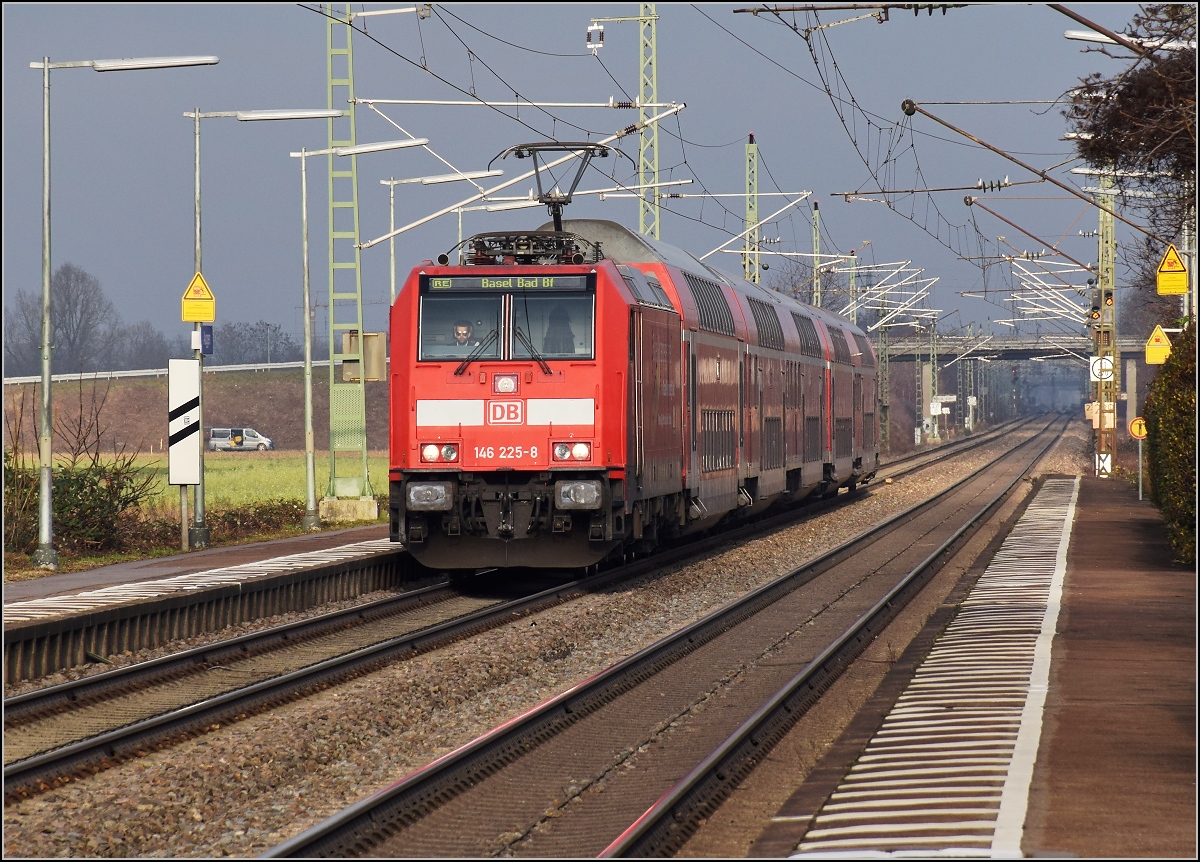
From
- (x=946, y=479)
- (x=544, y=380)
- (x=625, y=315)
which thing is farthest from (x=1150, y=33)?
(x=946, y=479)

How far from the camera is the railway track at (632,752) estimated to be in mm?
8125

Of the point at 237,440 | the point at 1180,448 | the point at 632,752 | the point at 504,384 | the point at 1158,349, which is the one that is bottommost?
the point at 632,752

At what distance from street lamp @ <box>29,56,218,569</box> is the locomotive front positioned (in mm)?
4825

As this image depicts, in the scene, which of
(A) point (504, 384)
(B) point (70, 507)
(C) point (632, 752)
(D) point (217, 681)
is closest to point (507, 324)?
(A) point (504, 384)

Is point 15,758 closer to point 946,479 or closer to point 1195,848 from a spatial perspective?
point 1195,848

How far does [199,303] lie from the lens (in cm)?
2333

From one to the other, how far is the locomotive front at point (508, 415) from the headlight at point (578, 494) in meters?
0.02

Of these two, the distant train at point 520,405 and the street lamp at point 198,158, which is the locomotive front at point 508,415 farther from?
the street lamp at point 198,158

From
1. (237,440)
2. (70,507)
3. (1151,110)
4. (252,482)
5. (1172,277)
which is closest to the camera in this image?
(1151,110)

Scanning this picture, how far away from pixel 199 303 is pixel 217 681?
11.2 m

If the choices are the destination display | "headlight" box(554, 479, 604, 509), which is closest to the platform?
"headlight" box(554, 479, 604, 509)

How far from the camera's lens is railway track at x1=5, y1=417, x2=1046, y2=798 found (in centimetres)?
1031

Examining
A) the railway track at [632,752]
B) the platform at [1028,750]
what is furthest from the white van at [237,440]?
the platform at [1028,750]

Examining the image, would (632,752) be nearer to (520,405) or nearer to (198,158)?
(520,405)
